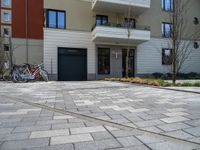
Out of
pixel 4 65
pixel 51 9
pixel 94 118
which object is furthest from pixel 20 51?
pixel 94 118

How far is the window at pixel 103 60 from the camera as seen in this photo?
76.1 ft

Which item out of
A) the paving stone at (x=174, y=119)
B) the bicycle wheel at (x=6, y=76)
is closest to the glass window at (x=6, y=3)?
the bicycle wheel at (x=6, y=76)

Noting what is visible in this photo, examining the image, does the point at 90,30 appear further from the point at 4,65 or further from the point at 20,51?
the point at 20,51

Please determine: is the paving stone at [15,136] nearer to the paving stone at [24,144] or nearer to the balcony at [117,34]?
the paving stone at [24,144]

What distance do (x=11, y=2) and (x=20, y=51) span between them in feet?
28.1

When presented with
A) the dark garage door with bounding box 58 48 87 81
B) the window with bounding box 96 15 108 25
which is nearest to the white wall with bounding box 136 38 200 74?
the window with bounding box 96 15 108 25

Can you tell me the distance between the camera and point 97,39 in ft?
71.6

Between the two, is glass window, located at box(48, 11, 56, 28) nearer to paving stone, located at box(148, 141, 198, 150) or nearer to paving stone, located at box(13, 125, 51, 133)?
paving stone, located at box(13, 125, 51, 133)

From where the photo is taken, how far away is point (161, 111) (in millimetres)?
6258

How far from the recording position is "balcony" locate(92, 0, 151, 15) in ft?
69.8

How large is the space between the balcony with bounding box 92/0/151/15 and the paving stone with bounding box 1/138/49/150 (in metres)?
18.5

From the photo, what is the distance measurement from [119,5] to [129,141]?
19.6 meters

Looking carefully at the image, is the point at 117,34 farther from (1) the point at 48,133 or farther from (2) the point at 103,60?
(1) the point at 48,133

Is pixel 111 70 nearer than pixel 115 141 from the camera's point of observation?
No
